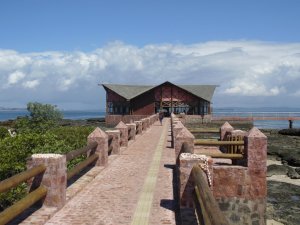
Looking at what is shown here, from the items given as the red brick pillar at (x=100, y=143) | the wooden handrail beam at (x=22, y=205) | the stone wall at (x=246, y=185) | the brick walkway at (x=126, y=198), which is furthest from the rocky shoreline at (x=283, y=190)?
the wooden handrail beam at (x=22, y=205)

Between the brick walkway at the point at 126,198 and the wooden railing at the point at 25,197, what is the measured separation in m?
0.59

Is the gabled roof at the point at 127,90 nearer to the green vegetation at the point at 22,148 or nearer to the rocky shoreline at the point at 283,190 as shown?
the rocky shoreline at the point at 283,190

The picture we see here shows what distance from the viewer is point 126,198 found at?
1034 centimetres

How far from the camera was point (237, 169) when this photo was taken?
492 inches

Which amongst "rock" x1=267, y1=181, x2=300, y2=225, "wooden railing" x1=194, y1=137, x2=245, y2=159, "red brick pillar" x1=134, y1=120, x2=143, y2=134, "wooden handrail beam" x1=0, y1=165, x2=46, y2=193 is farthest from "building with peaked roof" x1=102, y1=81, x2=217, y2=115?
"wooden handrail beam" x1=0, y1=165, x2=46, y2=193

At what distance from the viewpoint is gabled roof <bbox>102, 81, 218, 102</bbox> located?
66188 millimetres

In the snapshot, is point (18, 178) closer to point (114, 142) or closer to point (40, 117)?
point (114, 142)

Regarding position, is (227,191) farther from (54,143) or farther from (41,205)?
(54,143)

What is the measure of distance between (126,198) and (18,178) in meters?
3.38

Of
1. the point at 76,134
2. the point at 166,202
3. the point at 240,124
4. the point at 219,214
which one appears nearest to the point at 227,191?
the point at 166,202

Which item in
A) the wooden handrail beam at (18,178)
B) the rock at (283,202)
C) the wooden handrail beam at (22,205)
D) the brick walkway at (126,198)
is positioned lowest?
the rock at (283,202)

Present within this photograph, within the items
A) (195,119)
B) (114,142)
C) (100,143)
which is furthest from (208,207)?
(195,119)

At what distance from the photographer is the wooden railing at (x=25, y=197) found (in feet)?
23.5

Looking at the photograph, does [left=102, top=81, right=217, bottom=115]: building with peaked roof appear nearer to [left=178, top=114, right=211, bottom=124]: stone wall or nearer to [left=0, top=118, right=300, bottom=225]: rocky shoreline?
[left=178, top=114, right=211, bottom=124]: stone wall
